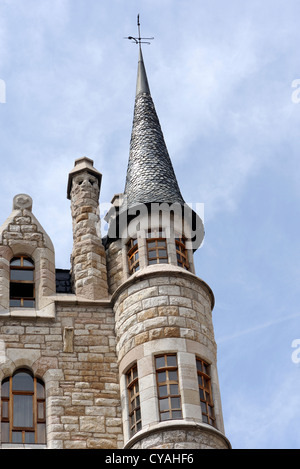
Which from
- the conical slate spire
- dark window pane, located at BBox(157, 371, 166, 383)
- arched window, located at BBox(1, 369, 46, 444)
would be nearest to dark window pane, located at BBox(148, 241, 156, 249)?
the conical slate spire

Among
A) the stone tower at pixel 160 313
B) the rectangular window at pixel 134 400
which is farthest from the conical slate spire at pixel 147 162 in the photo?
the rectangular window at pixel 134 400

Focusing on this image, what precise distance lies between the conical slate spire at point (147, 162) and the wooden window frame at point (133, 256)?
1.02 m

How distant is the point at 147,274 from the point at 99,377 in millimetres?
2830

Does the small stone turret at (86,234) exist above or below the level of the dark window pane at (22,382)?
above

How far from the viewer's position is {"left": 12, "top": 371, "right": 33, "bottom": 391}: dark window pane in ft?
87.0

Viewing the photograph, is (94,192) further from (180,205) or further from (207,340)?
(207,340)

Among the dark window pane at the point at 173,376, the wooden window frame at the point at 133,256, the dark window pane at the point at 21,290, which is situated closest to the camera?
the dark window pane at the point at 173,376

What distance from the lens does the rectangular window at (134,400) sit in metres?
25.6

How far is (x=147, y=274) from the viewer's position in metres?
27.9

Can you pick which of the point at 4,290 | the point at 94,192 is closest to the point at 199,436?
the point at 4,290

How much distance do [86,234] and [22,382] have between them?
15.7 feet

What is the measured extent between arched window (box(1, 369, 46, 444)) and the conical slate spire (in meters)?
5.72

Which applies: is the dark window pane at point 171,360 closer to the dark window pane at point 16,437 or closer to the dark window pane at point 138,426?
the dark window pane at point 138,426

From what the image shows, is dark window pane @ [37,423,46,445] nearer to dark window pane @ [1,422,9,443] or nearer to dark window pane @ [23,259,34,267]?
dark window pane @ [1,422,9,443]
